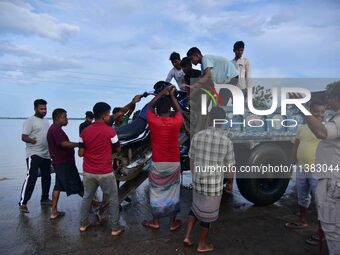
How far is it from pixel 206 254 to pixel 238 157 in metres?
2.17

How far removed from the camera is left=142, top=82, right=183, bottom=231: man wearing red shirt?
13.1 ft

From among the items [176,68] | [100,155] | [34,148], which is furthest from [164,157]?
[176,68]

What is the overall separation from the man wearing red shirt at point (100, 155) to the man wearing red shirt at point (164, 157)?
517 millimetres

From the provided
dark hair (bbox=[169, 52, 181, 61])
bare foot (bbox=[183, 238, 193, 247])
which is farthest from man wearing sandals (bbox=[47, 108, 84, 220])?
dark hair (bbox=[169, 52, 181, 61])

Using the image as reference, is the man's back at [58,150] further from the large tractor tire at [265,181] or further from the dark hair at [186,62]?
the large tractor tire at [265,181]

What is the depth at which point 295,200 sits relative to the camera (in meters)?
5.73

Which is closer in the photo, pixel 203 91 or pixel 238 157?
pixel 203 91

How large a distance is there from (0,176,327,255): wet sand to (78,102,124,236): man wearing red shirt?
377 mm

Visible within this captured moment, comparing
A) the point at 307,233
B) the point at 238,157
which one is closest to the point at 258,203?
the point at 238,157

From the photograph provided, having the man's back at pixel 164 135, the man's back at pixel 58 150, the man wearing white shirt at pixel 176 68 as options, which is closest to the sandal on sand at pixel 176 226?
the man's back at pixel 164 135

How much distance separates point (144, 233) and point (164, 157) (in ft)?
3.47

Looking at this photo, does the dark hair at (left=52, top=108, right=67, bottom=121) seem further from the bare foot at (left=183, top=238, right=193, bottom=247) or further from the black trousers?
the bare foot at (left=183, top=238, right=193, bottom=247)

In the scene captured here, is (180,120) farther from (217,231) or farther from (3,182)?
(3,182)

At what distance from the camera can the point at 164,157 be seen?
13.3 feet
